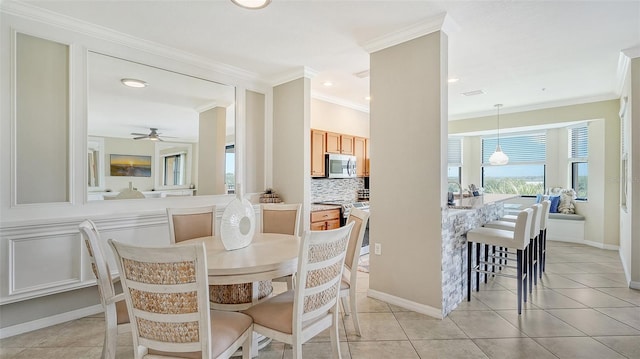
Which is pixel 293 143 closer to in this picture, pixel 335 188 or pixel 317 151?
pixel 317 151

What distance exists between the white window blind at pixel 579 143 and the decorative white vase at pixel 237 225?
21.2ft

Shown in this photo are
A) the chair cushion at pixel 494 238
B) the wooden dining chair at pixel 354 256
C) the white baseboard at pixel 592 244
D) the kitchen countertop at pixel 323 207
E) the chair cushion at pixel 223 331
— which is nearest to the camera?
the chair cushion at pixel 223 331

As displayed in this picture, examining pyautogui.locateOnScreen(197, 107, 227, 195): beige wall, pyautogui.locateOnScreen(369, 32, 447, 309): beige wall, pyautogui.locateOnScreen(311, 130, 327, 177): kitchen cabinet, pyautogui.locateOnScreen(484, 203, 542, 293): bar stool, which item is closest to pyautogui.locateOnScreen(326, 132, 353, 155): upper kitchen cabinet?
pyautogui.locateOnScreen(311, 130, 327, 177): kitchen cabinet

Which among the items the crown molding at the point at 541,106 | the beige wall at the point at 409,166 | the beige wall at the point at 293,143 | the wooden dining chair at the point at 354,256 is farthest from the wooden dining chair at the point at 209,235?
the crown molding at the point at 541,106

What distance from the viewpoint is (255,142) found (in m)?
4.23

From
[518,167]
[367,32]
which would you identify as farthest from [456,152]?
[367,32]

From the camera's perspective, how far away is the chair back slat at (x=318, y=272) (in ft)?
5.34

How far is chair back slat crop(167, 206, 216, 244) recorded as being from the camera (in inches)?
103

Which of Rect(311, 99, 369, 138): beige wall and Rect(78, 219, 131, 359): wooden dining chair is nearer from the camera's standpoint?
Rect(78, 219, 131, 359): wooden dining chair

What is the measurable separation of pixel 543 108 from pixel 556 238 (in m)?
2.48

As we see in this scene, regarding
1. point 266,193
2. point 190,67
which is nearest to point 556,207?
point 266,193

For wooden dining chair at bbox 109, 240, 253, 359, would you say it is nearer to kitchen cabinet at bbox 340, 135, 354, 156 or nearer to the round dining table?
the round dining table

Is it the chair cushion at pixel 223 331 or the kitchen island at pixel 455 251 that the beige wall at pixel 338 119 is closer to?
the kitchen island at pixel 455 251

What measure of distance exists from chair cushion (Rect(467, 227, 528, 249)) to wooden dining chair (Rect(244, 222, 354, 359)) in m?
1.78
